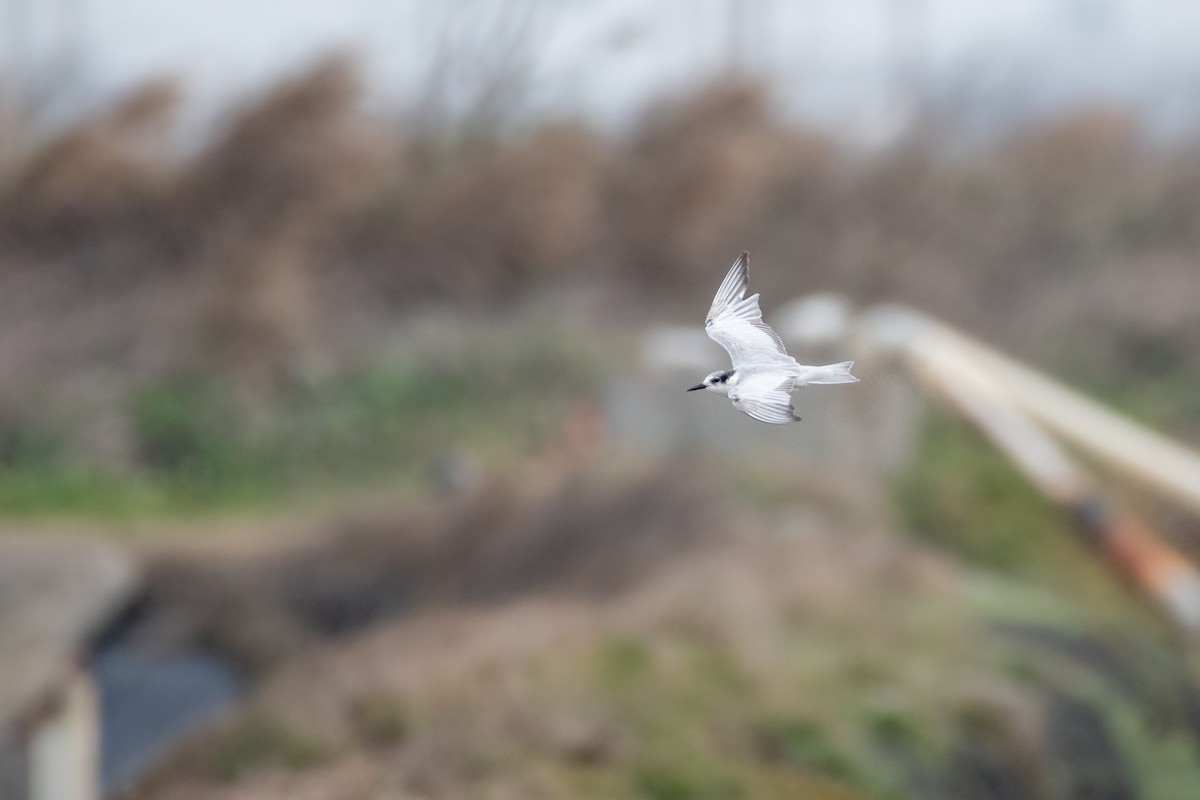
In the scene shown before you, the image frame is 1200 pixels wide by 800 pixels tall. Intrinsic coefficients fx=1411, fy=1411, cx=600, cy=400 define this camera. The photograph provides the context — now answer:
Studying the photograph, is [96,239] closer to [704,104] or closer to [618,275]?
[618,275]

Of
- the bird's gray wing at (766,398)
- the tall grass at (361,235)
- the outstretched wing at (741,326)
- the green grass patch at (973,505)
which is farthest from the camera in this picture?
the tall grass at (361,235)

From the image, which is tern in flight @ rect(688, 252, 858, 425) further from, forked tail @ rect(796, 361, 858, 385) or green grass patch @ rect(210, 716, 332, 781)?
green grass patch @ rect(210, 716, 332, 781)

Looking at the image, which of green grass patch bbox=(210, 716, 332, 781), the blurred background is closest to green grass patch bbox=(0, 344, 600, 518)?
the blurred background

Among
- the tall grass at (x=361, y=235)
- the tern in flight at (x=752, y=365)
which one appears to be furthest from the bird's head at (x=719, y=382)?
the tall grass at (x=361, y=235)

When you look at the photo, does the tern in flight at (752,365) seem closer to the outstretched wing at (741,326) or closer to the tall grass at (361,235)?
the outstretched wing at (741,326)

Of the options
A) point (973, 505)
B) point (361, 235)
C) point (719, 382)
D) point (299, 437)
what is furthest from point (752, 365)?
point (361, 235)
